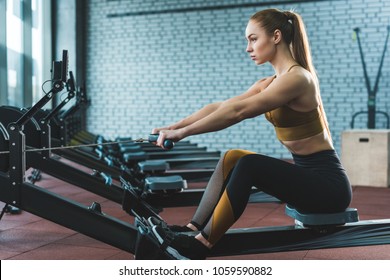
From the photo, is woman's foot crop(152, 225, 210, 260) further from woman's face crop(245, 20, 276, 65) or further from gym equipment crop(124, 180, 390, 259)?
woman's face crop(245, 20, 276, 65)

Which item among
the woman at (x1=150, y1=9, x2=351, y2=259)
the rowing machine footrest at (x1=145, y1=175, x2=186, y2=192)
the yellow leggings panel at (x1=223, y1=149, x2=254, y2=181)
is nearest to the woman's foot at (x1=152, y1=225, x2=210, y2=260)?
the woman at (x1=150, y1=9, x2=351, y2=259)

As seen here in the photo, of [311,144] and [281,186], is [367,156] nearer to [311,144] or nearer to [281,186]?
[311,144]

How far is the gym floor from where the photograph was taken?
112 inches

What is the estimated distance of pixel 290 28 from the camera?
2309 mm

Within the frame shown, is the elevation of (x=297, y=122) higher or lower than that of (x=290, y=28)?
lower

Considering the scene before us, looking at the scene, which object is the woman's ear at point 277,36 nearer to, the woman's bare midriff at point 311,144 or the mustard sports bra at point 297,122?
the mustard sports bra at point 297,122

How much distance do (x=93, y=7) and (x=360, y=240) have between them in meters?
8.15

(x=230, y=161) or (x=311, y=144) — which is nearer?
(x=311, y=144)

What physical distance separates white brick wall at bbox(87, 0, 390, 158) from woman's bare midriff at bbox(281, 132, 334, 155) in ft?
→ 19.0

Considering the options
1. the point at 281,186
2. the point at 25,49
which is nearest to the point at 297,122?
the point at 281,186

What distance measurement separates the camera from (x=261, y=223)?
3818 millimetres

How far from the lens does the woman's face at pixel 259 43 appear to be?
226cm

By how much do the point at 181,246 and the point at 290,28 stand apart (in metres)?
1.06
